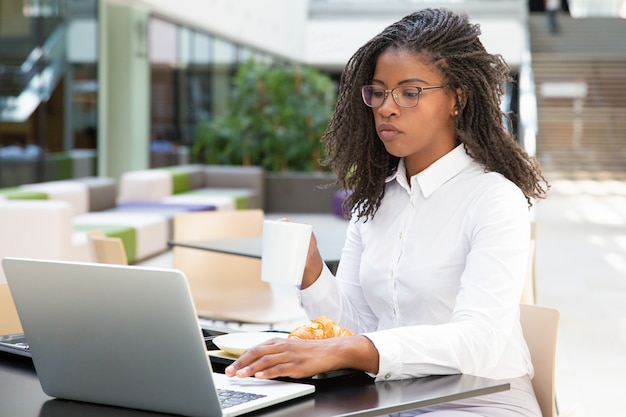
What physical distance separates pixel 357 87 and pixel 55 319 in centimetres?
89

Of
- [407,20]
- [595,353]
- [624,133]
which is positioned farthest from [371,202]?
[624,133]

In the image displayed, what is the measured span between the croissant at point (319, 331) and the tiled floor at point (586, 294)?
47cm

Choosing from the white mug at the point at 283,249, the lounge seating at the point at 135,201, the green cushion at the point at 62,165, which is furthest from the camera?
the green cushion at the point at 62,165

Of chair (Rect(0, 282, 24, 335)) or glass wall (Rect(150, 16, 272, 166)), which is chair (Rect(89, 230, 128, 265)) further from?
glass wall (Rect(150, 16, 272, 166))

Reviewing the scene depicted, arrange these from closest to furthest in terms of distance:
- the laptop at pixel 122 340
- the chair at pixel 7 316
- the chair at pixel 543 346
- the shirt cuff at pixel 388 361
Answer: the laptop at pixel 122 340
the shirt cuff at pixel 388 361
the chair at pixel 543 346
the chair at pixel 7 316

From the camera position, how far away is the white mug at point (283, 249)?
163 cm

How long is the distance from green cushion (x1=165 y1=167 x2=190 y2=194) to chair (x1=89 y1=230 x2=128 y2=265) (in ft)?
25.2

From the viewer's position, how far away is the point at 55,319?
1.35 meters

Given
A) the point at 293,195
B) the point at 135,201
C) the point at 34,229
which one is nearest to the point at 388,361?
the point at 34,229

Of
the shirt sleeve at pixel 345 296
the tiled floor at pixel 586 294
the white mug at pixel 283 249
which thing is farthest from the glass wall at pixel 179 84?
the white mug at pixel 283 249

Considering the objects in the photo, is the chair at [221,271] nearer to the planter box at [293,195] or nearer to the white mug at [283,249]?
the white mug at [283,249]

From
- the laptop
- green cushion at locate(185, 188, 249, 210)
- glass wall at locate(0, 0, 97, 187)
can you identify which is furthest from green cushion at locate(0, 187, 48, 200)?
the laptop

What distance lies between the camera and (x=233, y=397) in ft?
4.36

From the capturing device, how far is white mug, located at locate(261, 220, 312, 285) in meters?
1.63
